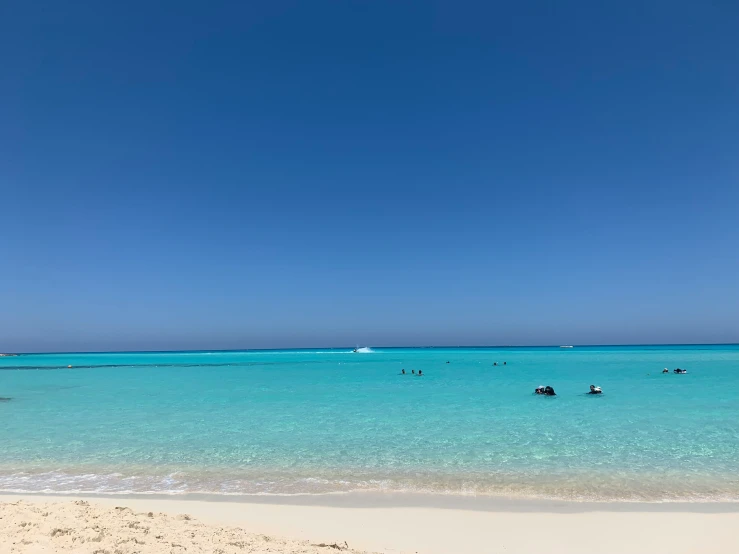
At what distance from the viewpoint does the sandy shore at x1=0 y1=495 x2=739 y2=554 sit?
18.4 feet

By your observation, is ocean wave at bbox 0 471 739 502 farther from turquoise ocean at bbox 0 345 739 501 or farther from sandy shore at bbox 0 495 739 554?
sandy shore at bbox 0 495 739 554

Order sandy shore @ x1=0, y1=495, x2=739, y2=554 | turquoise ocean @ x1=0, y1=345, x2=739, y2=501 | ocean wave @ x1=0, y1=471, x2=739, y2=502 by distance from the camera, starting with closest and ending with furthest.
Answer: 1. sandy shore @ x1=0, y1=495, x2=739, y2=554
2. ocean wave @ x1=0, y1=471, x2=739, y2=502
3. turquoise ocean @ x1=0, y1=345, x2=739, y2=501

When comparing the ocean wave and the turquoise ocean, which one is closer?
the ocean wave

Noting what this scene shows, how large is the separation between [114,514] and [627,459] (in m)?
11.2

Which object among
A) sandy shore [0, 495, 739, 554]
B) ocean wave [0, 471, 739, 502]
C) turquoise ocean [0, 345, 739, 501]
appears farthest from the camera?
turquoise ocean [0, 345, 739, 501]

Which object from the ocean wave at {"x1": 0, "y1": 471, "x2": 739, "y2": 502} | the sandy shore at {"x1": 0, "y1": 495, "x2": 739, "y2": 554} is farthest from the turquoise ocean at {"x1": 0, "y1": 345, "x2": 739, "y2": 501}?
the sandy shore at {"x1": 0, "y1": 495, "x2": 739, "y2": 554}

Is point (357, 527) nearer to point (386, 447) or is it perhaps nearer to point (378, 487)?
point (378, 487)

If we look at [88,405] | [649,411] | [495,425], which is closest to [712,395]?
[649,411]

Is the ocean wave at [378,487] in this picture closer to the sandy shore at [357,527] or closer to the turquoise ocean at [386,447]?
the turquoise ocean at [386,447]

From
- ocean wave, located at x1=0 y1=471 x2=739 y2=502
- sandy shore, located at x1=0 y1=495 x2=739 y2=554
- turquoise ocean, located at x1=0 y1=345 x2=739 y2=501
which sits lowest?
A: turquoise ocean, located at x1=0 y1=345 x2=739 y2=501

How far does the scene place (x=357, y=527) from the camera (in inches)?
267

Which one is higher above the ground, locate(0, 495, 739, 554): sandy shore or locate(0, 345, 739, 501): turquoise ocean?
locate(0, 495, 739, 554): sandy shore

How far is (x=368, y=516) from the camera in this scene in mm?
7246

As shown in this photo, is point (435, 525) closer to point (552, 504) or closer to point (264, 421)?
point (552, 504)
